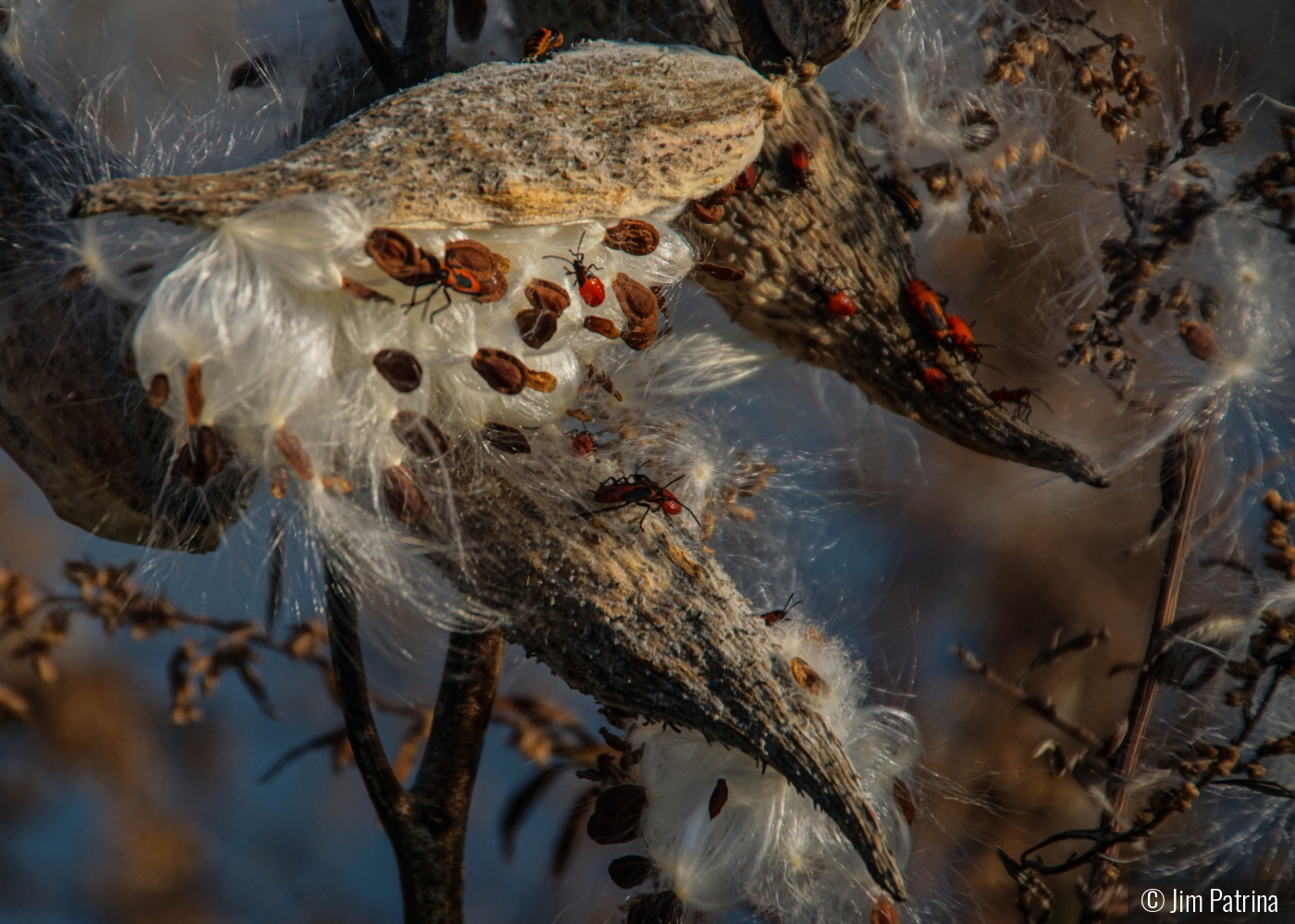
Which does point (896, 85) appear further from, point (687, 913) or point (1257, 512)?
point (687, 913)

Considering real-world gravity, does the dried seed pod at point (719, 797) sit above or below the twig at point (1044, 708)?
above

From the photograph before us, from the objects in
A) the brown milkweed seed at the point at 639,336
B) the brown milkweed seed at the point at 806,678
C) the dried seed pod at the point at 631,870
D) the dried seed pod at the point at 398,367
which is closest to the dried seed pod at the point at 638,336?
the brown milkweed seed at the point at 639,336

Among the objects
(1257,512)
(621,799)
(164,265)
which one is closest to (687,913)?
(621,799)

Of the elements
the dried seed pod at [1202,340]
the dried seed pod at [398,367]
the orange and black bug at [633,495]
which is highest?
the dried seed pod at [398,367]

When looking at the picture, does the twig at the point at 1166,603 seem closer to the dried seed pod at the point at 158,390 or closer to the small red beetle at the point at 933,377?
the small red beetle at the point at 933,377

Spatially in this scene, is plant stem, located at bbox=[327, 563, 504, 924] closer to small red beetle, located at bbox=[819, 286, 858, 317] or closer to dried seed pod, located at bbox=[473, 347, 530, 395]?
dried seed pod, located at bbox=[473, 347, 530, 395]

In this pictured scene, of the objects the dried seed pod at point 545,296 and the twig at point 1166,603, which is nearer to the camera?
the dried seed pod at point 545,296

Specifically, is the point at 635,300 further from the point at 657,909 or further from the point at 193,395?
the point at 657,909
